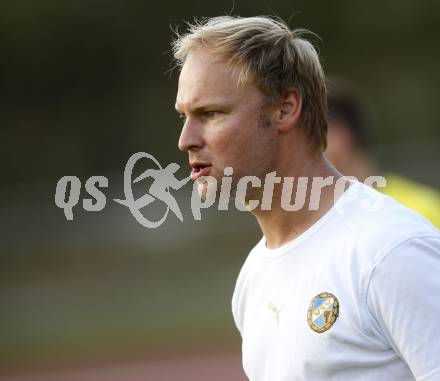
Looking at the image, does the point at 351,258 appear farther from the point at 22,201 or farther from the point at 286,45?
the point at 22,201

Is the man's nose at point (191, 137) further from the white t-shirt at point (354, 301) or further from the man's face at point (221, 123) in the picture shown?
the white t-shirt at point (354, 301)

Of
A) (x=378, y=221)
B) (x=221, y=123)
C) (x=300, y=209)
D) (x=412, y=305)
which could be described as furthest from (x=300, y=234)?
(x=412, y=305)

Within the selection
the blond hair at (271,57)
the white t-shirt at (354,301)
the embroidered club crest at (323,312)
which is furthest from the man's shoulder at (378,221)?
the blond hair at (271,57)

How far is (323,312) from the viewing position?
2758mm

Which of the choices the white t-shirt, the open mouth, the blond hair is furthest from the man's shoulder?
the open mouth

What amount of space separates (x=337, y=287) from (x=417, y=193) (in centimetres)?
254

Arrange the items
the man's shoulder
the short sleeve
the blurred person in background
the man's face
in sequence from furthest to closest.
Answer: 1. the blurred person in background
2. the man's face
3. the man's shoulder
4. the short sleeve

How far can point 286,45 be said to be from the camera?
125 inches

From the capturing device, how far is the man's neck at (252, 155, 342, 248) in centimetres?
305

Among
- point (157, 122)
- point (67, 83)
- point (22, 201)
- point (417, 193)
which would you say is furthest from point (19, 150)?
point (417, 193)

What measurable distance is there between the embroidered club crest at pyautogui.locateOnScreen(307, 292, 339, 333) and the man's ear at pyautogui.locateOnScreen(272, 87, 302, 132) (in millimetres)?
623

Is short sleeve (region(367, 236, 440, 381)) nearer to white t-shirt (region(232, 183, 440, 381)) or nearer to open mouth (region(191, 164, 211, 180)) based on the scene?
white t-shirt (region(232, 183, 440, 381))

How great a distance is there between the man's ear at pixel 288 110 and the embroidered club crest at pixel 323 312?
62 centimetres

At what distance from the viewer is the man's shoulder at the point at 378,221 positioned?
2.69 meters
